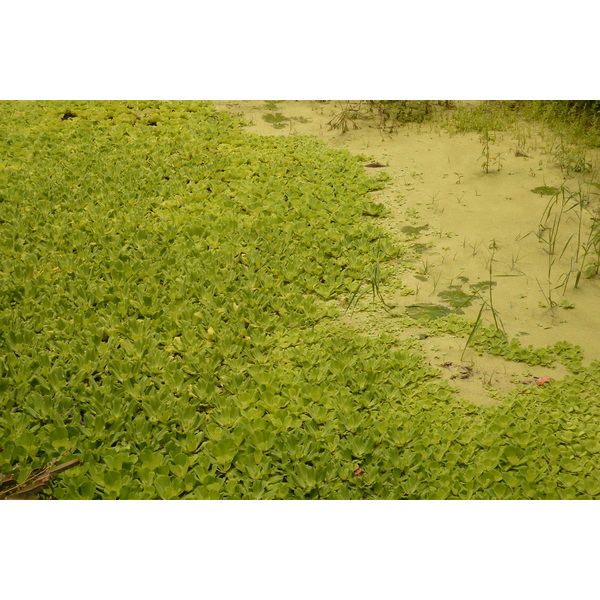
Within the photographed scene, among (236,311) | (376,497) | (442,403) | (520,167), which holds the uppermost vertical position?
(520,167)

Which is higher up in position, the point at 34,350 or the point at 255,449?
the point at 34,350

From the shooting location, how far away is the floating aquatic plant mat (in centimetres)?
259

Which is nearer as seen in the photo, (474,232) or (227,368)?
(227,368)

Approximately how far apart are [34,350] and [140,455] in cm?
83

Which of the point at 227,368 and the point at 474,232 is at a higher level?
the point at 474,232

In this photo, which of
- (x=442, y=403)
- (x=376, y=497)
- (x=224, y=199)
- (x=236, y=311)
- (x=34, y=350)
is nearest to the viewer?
(x=376, y=497)

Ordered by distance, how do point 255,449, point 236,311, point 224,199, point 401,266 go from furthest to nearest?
point 224,199
point 401,266
point 236,311
point 255,449

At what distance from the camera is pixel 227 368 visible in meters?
3.08

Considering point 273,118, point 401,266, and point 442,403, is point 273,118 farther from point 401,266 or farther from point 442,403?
point 442,403

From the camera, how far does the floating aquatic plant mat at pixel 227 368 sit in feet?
8.49

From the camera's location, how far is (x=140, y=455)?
263cm

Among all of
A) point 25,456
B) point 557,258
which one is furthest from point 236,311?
point 557,258

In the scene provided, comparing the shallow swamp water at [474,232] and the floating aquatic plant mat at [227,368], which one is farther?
the shallow swamp water at [474,232]

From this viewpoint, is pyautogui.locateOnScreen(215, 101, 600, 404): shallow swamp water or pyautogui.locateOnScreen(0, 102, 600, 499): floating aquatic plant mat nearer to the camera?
pyautogui.locateOnScreen(0, 102, 600, 499): floating aquatic plant mat
